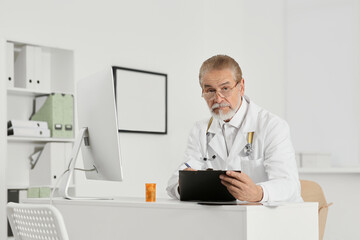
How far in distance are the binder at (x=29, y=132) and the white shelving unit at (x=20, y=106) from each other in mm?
31

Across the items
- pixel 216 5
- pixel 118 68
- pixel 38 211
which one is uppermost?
pixel 216 5

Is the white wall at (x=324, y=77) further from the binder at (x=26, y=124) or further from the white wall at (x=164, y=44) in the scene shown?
the binder at (x=26, y=124)

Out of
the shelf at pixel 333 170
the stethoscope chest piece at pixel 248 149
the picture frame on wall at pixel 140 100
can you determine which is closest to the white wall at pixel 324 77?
the shelf at pixel 333 170

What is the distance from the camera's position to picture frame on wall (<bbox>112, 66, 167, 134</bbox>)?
5.05 metres

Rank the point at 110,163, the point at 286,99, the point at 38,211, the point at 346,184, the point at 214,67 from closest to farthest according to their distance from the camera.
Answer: the point at 38,211 < the point at 110,163 < the point at 214,67 < the point at 346,184 < the point at 286,99

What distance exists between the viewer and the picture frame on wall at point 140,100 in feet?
16.6

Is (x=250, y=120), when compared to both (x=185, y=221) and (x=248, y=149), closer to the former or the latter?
(x=248, y=149)

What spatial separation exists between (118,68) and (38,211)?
3.39m

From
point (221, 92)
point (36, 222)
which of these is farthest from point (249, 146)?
point (36, 222)

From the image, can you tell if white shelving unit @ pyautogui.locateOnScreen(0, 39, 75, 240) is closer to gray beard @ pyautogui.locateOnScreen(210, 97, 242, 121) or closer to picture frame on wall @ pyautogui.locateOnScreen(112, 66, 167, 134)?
picture frame on wall @ pyautogui.locateOnScreen(112, 66, 167, 134)

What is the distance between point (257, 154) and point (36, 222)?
1202 millimetres

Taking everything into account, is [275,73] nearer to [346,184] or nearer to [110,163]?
[346,184]

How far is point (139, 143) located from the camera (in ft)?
17.1

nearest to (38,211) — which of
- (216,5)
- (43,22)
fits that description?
(43,22)
